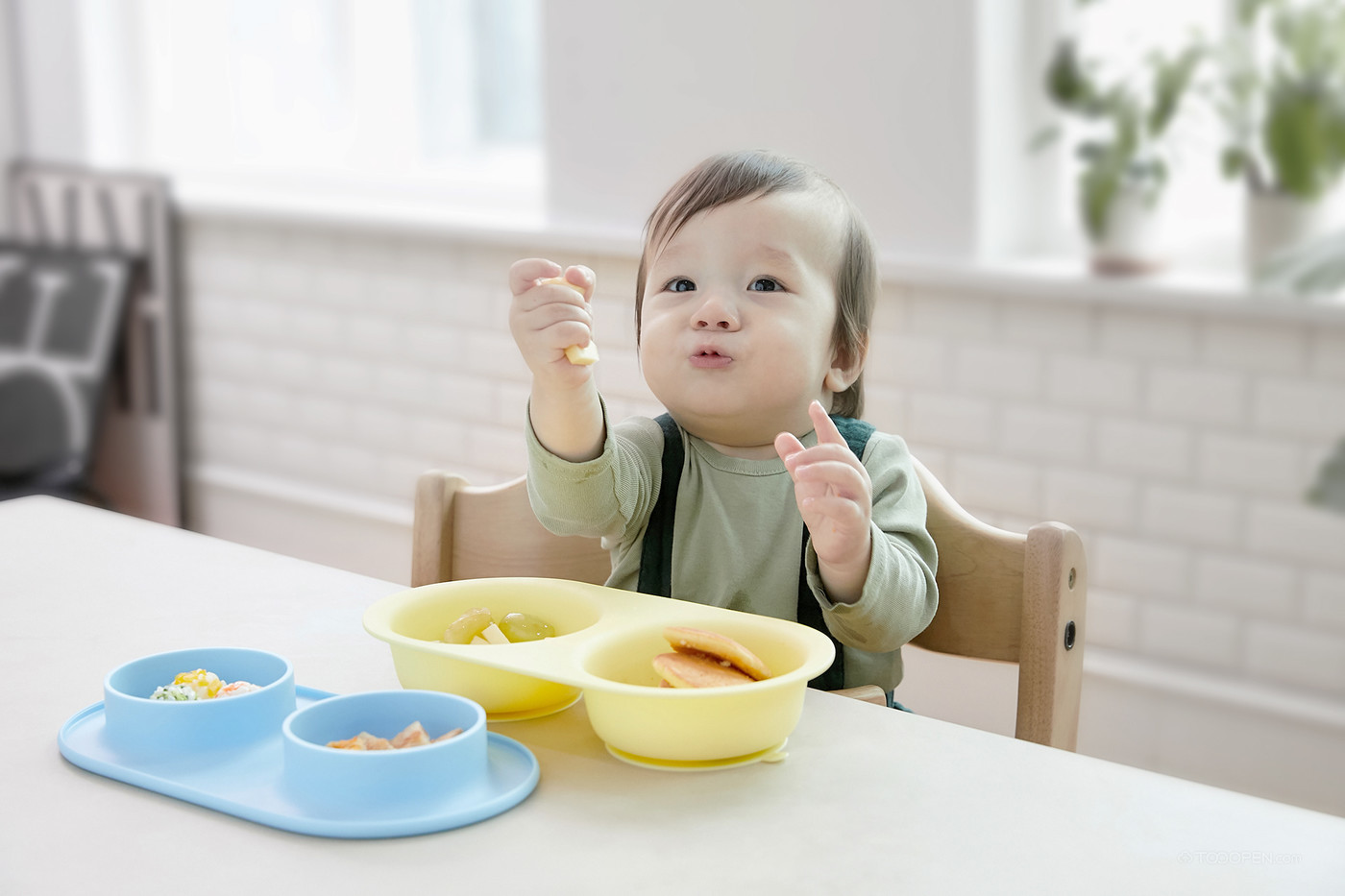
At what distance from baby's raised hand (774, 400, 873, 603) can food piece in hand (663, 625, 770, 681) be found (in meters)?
0.12

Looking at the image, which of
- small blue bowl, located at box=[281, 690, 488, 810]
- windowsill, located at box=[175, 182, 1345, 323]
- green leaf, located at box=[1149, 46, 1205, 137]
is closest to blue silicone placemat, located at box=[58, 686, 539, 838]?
small blue bowl, located at box=[281, 690, 488, 810]

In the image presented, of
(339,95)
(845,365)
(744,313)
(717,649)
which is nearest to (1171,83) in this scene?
(845,365)

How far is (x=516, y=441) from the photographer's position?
9.83 feet

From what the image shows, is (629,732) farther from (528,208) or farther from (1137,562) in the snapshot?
(528,208)

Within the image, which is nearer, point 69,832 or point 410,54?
point 69,832

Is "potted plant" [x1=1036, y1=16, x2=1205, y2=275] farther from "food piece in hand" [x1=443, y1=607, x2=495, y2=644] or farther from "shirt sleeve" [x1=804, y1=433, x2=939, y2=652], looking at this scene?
"food piece in hand" [x1=443, y1=607, x2=495, y2=644]

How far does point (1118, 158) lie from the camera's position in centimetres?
224

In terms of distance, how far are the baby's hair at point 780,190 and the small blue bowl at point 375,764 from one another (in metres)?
0.52

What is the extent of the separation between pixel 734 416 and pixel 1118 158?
1.27m

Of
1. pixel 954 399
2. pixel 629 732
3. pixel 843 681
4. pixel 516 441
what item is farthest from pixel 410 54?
pixel 629 732

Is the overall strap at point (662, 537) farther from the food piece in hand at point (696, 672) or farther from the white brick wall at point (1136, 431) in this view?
the white brick wall at point (1136, 431)

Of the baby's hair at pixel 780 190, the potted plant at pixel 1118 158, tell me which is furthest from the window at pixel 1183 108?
the baby's hair at pixel 780 190

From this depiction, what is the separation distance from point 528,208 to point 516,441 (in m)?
0.55

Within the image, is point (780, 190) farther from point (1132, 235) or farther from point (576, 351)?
point (1132, 235)
